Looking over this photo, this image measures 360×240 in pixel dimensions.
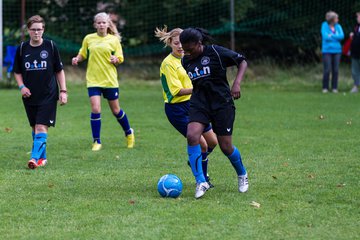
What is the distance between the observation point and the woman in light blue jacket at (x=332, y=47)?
60.0 feet

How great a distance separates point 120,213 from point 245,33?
18.3 meters

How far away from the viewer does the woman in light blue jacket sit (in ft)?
60.0

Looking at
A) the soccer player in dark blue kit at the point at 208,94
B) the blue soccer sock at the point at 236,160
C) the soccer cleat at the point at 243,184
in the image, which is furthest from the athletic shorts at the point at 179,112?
the soccer cleat at the point at 243,184

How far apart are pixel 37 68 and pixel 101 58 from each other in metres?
1.97

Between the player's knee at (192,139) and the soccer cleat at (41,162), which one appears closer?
the player's knee at (192,139)

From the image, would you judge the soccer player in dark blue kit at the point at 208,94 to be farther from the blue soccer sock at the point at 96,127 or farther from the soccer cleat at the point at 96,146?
the blue soccer sock at the point at 96,127

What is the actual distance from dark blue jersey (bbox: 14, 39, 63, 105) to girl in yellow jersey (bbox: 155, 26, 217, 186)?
5.31ft

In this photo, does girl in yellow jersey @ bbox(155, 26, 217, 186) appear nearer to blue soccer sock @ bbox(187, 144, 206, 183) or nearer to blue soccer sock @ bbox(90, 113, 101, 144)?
blue soccer sock @ bbox(187, 144, 206, 183)

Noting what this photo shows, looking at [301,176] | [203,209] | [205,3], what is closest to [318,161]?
[301,176]

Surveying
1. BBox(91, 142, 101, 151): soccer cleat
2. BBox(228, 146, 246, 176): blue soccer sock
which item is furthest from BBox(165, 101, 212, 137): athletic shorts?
BBox(91, 142, 101, 151): soccer cleat

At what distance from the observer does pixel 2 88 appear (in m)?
20.1

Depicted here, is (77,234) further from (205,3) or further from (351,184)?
(205,3)

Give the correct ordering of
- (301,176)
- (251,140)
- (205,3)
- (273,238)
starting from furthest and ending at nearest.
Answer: (205,3), (251,140), (301,176), (273,238)

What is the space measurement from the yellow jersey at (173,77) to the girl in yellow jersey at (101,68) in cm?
287
